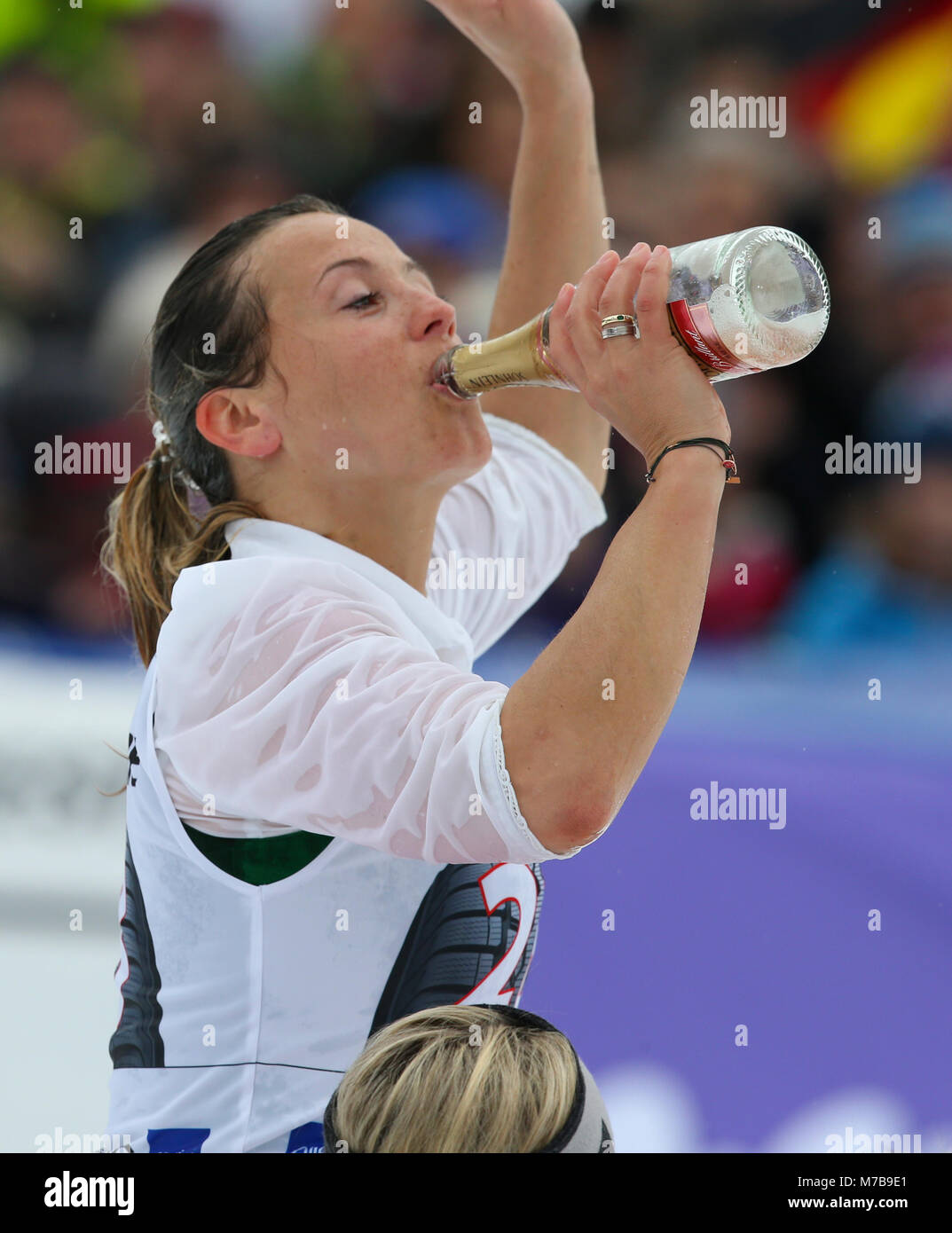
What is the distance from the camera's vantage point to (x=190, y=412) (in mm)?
1108

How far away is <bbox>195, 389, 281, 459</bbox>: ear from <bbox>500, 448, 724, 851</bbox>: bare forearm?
0.37 meters

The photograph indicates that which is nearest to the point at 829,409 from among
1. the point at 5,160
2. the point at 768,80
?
the point at 768,80

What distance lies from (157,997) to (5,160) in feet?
6.67

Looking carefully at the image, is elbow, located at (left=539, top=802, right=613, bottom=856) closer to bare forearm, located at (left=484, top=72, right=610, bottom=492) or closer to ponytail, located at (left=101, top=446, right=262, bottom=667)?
ponytail, located at (left=101, top=446, right=262, bottom=667)

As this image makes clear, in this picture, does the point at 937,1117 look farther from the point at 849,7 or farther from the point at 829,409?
the point at 849,7

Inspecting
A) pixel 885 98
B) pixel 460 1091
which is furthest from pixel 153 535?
pixel 885 98

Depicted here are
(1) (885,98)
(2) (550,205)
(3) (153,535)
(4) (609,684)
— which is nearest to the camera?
(4) (609,684)

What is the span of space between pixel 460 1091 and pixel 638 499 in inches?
67.5

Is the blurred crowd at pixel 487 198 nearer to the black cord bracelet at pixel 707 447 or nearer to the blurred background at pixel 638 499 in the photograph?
the blurred background at pixel 638 499

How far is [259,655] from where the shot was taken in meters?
0.85

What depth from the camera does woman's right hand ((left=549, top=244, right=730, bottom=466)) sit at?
800 millimetres

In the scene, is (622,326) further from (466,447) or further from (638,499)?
(638,499)

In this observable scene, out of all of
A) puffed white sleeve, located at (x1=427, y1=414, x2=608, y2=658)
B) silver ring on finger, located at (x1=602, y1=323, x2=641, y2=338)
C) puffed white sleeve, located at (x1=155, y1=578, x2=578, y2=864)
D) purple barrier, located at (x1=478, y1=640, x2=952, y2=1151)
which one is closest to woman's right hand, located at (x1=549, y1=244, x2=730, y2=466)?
silver ring on finger, located at (x1=602, y1=323, x2=641, y2=338)

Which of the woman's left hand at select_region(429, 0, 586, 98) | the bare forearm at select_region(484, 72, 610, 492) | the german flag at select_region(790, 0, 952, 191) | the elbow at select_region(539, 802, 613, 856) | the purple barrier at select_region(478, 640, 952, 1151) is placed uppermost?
the german flag at select_region(790, 0, 952, 191)
